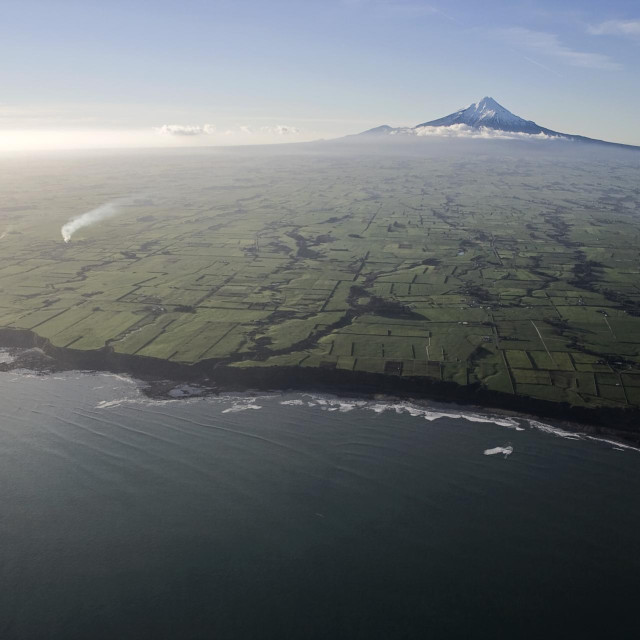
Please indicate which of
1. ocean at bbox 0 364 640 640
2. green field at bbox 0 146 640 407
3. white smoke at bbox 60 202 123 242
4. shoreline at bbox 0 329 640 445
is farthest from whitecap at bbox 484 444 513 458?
white smoke at bbox 60 202 123 242

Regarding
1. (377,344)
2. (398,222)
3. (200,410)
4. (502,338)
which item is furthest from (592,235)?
(200,410)

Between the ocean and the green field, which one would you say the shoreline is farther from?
the ocean

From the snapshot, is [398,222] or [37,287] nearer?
[37,287]

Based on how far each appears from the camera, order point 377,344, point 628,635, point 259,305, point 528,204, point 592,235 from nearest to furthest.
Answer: point 628,635 < point 377,344 < point 259,305 < point 592,235 < point 528,204

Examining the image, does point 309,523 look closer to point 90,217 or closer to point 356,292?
point 356,292

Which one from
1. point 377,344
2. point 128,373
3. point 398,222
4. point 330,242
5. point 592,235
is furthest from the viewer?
point 398,222

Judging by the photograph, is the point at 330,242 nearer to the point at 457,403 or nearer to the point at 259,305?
the point at 259,305
